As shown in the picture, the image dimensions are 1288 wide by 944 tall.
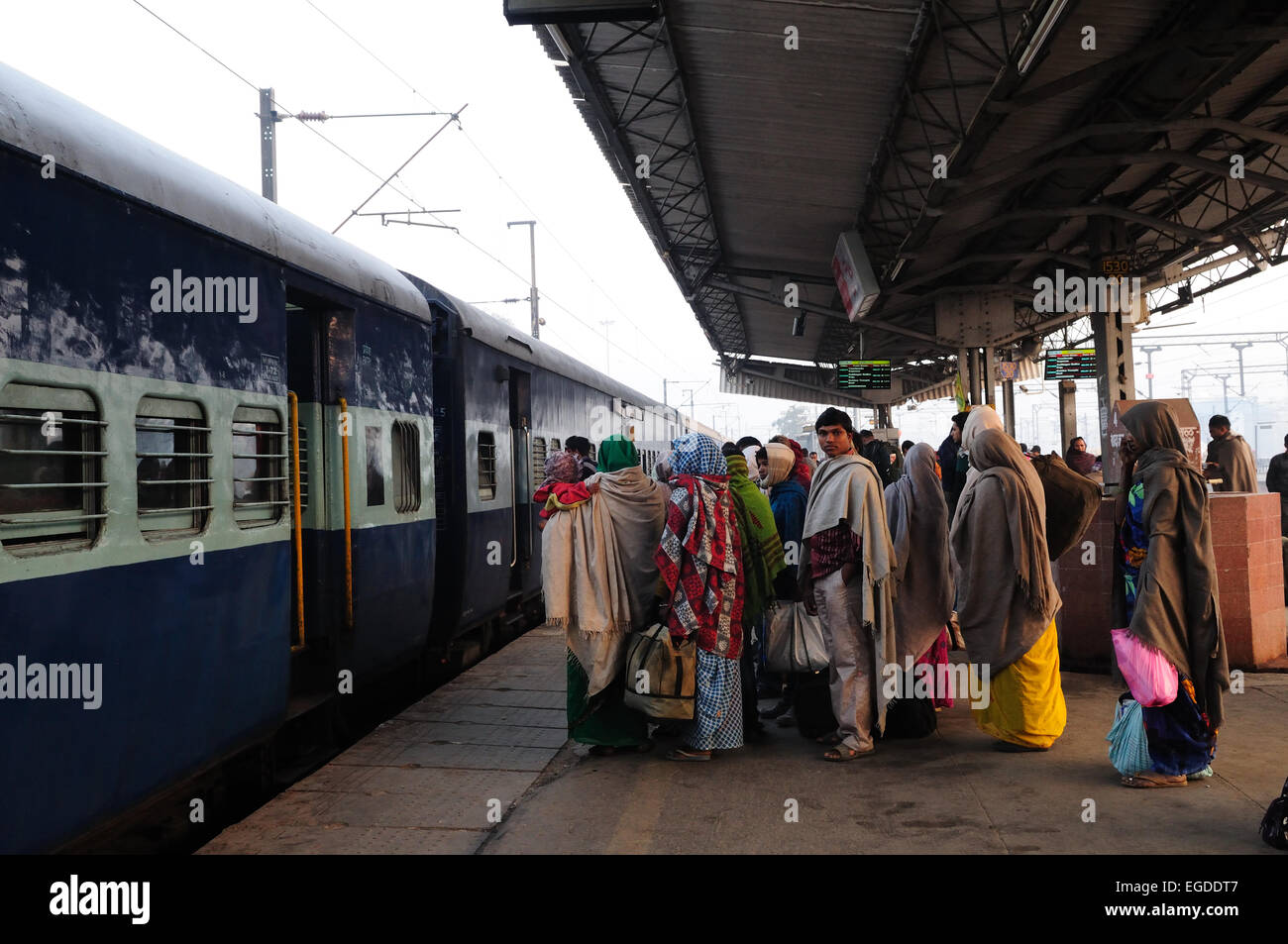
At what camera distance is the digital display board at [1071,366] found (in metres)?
18.5

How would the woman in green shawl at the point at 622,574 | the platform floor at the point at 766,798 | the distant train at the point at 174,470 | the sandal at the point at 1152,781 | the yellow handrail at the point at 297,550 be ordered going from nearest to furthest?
the distant train at the point at 174,470 → the platform floor at the point at 766,798 → the sandal at the point at 1152,781 → the yellow handrail at the point at 297,550 → the woman in green shawl at the point at 622,574

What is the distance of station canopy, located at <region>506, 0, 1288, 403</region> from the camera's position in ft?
28.0

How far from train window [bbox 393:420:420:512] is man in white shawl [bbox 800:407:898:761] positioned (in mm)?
2715

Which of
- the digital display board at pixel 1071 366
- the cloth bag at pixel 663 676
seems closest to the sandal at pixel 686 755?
the cloth bag at pixel 663 676

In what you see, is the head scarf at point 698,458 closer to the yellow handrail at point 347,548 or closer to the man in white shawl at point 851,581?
the man in white shawl at point 851,581

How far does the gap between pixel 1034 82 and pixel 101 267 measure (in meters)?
8.95

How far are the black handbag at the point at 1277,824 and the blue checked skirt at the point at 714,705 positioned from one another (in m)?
2.60

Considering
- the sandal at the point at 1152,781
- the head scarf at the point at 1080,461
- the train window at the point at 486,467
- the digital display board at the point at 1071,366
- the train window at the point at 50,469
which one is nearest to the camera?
the train window at the point at 50,469

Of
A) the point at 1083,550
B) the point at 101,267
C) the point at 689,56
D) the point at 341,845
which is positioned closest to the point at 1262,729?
the point at 1083,550

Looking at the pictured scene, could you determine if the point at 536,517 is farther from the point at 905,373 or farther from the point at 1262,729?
the point at 905,373

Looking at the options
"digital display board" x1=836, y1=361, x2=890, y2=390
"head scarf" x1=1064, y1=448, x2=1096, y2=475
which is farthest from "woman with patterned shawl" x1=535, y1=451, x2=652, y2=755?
"digital display board" x1=836, y1=361, x2=890, y2=390

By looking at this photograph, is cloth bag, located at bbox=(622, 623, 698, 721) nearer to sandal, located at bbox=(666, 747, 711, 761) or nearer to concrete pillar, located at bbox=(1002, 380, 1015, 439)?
sandal, located at bbox=(666, 747, 711, 761)

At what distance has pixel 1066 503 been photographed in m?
6.20

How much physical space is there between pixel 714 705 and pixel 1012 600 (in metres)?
1.72
